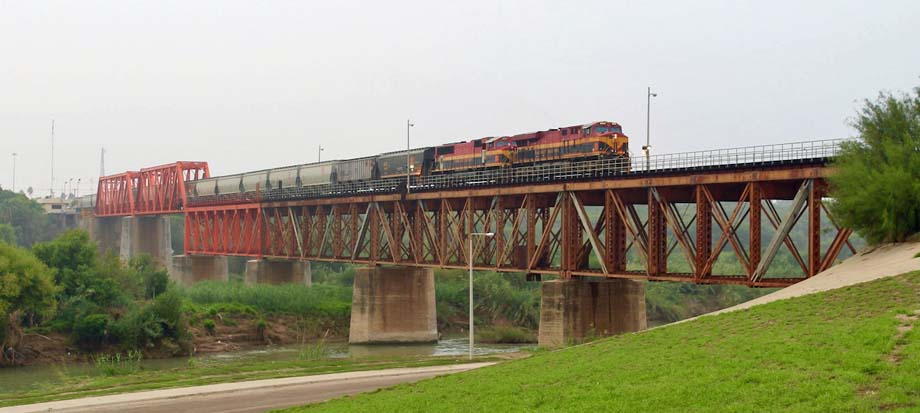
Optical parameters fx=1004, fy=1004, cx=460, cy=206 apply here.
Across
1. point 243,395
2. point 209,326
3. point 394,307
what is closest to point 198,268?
point 209,326

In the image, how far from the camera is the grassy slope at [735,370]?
19766 mm

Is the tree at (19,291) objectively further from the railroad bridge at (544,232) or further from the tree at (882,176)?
the tree at (882,176)

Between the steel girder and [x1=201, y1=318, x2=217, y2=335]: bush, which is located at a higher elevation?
the steel girder

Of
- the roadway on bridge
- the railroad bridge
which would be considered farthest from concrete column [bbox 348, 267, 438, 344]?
the roadway on bridge

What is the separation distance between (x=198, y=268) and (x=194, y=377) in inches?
3104

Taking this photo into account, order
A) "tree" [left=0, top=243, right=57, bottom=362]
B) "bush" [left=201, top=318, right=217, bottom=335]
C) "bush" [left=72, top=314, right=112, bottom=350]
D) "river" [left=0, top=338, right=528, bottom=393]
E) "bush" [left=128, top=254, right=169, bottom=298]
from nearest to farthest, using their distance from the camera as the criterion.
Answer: "river" [left=0, top=338, right=528, bottom=393], "tree" [left=0, top=243, right=57, bottom=362], "bush" [left=72, top=314, right=112, bottom=350], "bush" [left=201, top=318, right=217, bottom=335], "bush" [left=128, top=254, right=169, bottom=298]

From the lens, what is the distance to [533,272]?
60781 mm

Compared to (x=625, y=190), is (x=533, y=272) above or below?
below

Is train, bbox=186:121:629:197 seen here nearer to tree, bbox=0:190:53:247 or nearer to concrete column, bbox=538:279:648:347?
concrete column, bbox=538:279:648:347

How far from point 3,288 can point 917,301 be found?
197ft

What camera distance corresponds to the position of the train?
62906 mm

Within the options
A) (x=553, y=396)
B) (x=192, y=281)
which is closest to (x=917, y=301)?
(x=553, y=396)

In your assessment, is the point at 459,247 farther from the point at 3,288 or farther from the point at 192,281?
the point at 192,281

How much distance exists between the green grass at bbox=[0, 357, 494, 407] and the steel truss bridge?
37.2ft
